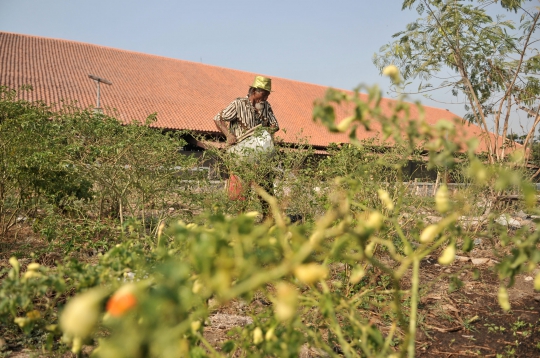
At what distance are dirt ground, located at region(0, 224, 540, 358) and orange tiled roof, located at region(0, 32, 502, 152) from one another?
10.1 metres

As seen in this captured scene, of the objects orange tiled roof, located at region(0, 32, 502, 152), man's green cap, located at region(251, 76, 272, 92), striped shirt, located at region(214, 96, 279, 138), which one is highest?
orange tiled roof, located at region(0, 32, 502, 152)

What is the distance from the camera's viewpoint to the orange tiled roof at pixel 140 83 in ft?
46.4

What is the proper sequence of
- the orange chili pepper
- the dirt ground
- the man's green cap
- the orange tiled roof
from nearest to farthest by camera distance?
the orange chili pepper
the dirt ground
the man's green cap
the orange tiled roof

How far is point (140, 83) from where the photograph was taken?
1639cm

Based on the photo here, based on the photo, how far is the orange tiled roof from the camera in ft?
46.4

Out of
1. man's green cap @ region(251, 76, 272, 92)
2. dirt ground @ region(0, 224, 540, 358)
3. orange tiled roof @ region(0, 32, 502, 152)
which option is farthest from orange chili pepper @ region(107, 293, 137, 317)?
orange tiled roof @ region(0, 32, 502, 152)

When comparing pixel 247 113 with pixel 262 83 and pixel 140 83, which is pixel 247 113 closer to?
pixel 262 83

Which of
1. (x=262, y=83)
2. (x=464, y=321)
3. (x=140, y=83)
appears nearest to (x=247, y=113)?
(x=262, y=83)

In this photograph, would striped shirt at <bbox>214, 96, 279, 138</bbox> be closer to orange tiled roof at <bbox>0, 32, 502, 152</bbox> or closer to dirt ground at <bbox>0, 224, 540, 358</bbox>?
dirt ground at <bbox>0, 224, 540, 358</bbox>

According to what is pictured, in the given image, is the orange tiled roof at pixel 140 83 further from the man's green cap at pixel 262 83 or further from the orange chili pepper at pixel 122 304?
the orange chili pepper at pixel 122 304

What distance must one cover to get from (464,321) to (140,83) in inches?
613

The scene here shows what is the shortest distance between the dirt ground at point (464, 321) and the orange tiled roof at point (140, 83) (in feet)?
33.1

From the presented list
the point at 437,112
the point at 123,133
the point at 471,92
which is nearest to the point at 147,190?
the point at 123,133

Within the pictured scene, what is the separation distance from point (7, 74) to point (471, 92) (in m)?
13.7
